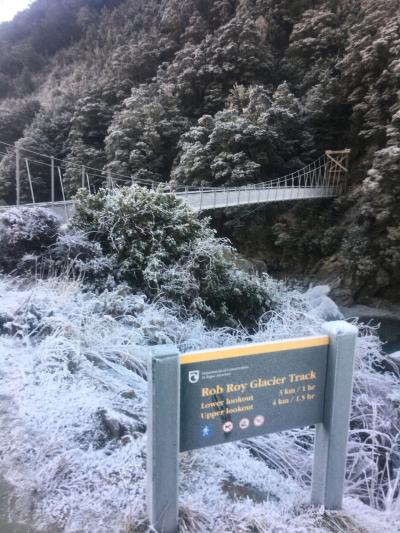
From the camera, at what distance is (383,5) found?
36.3 feet

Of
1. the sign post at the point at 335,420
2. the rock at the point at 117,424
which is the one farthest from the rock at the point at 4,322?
the sign post at the point at 335,420

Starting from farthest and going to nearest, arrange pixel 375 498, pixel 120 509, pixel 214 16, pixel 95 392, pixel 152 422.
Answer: pixel 214 16 < pixel 95 392 < pixel 375 498 < pixel 120 509 < pixel 152 422

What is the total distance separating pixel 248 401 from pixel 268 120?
37.7 feet

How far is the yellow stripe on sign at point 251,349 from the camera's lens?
108 cm

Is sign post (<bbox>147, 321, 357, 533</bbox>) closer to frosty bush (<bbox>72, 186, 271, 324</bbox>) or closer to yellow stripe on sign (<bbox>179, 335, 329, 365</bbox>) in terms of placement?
yellow stripe on sign (<bbox>179, 335, 329, 365</bbox>)

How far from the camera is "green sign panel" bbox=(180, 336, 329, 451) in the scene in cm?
110

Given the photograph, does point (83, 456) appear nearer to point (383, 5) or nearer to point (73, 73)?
point (383, 5)

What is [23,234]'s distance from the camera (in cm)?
365

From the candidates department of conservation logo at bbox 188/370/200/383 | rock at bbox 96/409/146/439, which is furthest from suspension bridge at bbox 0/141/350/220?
department of conservation logo at bbox 188/370/200/383

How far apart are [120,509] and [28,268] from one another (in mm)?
2758

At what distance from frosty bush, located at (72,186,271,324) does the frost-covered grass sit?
0.92 meters

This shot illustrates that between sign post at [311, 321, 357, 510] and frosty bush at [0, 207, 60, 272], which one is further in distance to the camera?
A: frosty bush at [0, 207, 60, 272]

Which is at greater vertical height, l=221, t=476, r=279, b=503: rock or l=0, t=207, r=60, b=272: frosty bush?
l=0, t=207, r=60, b=272: frosty bush

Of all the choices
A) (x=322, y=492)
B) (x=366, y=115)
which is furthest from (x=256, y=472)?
(x=366, y=115)
